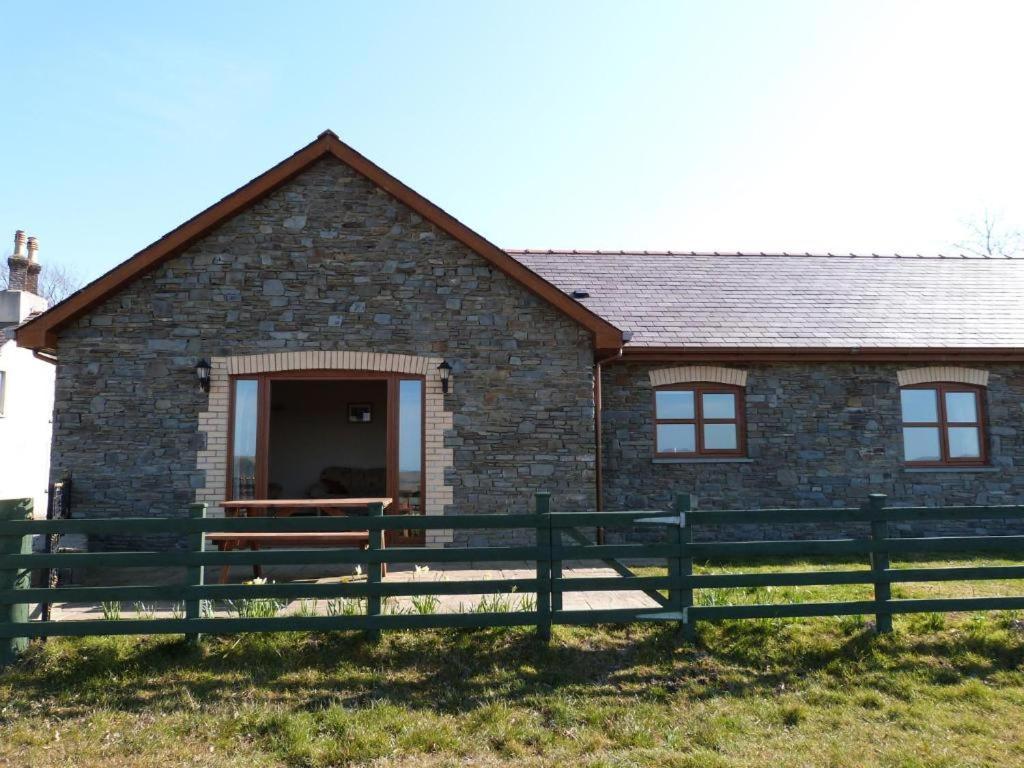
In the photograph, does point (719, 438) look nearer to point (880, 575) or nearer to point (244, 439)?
point (880, 575)

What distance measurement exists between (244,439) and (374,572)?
447 centimetres

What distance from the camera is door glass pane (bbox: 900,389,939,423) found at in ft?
37.8

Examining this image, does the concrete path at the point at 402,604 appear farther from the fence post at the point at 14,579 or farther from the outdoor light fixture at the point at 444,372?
the outdoor light fixture at the point at 444,372

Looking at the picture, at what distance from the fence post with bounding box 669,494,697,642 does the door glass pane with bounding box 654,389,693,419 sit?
5.34 metres

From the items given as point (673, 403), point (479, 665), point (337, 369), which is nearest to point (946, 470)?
point (673, 403)

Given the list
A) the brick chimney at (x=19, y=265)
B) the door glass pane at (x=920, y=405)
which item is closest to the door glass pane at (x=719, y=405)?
the door glass pane at (x=920, y=405)

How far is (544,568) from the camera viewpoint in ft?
18.7

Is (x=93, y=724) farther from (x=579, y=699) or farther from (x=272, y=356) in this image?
(x=272, y=356)

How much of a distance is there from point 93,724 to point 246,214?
22.3 feet

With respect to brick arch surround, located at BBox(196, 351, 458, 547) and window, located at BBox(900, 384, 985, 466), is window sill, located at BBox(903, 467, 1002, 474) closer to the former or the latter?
window, located at BBox(900, 384, 985, 466)

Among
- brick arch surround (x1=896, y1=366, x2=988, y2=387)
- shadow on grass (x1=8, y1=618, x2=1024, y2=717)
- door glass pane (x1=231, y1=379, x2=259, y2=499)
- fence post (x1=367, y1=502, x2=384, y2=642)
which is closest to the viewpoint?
shadow on grass (x1=8, y1=618, x2=1024, y2=717)

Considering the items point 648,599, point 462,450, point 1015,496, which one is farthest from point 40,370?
point 1015,496

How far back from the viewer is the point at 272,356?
9266 mm

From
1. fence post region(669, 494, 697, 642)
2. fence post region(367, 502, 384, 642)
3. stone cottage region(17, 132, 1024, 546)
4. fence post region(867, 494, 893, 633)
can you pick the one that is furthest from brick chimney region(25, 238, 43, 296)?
fence post region(867, 494, 893, 633)
